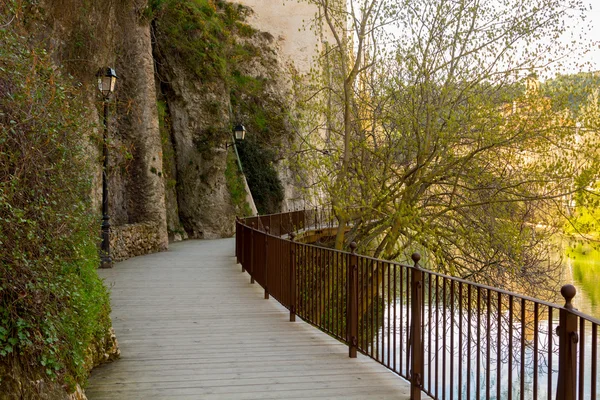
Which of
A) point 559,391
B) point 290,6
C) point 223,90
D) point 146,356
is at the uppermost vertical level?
point 290,6

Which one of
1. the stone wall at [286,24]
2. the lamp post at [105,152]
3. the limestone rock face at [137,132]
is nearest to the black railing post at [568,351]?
the lamp post at [105,152]

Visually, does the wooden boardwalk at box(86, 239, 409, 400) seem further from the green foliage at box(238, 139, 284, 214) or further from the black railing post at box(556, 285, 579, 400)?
the green foliage at box(238, 139, 284, 214)

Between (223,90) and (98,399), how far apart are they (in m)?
24.6

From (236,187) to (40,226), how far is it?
24.1 metres

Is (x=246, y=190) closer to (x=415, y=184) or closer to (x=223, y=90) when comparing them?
(x=223, y=90)

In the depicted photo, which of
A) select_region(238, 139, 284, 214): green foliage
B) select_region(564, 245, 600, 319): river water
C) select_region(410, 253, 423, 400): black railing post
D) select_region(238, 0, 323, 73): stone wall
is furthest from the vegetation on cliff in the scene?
select_region(410, 253, 423, 400): black railing post

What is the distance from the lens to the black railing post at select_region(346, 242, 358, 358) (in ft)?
19.4

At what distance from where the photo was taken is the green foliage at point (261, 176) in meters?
31.4

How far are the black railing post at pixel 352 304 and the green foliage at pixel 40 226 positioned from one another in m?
2.49

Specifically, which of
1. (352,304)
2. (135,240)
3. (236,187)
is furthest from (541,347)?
(236,187)

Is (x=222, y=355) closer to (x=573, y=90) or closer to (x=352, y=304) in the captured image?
(x=352, y=304)

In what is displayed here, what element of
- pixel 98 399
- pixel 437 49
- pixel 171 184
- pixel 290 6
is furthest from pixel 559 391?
pixel 290 6

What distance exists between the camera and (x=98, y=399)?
4.71 metres

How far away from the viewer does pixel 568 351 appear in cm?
287
